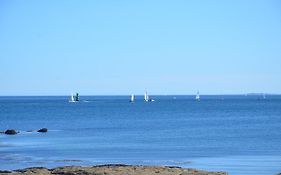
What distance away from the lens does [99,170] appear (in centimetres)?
3105

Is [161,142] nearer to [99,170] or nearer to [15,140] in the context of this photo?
[15,140]

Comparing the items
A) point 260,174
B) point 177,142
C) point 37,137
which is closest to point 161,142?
point 177,142

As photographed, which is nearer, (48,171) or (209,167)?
→ (48,171)

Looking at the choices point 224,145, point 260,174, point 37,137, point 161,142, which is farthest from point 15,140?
point 260,174

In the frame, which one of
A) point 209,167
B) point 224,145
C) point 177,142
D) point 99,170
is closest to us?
point 99,170

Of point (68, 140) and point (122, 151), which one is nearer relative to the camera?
point (122, 151)

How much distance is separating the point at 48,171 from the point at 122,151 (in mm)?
16684

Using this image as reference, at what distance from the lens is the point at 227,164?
125 feet

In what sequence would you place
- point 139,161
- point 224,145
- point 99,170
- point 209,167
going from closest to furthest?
point 99,170, point 209,167, point 139,161, point 224,145

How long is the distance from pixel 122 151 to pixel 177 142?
33.7 ft

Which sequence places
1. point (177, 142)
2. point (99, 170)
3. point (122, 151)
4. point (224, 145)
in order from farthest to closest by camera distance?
point (177, 142)
point (224, 145)
point (122, 151)
point (99, 170)

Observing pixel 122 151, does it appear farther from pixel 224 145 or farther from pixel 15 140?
pixel 15 140

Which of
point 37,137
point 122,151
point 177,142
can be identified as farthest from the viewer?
point 37,137

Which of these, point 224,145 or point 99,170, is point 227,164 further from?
point 224,145
